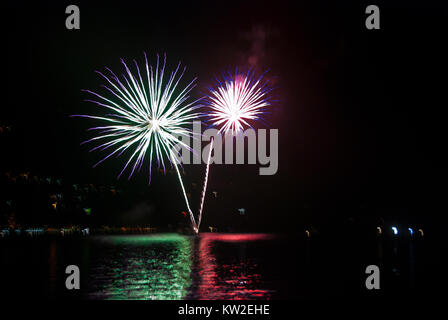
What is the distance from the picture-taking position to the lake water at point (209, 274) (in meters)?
20.9

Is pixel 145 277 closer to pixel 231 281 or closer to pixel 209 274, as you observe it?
pixel 209 274

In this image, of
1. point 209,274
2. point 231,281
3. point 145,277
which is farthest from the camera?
point 209,274

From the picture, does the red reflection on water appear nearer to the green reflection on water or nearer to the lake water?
the lake water

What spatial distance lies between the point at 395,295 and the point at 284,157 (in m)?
73.0

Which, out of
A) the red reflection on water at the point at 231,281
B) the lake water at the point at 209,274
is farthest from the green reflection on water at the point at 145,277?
the red reflection on water at the point at 231,281

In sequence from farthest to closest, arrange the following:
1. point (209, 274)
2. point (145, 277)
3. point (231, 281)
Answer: point (209, 274)
point (145, 277)
point (231, 281)

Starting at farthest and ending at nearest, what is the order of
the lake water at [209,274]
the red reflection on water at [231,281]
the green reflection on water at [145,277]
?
the lake water at [209,274]
the green reflection on water at [145,277]
the red reflection on water at [231,281]

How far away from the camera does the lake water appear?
20.9 m

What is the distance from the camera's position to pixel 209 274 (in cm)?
2558

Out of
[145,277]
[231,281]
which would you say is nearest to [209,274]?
[231,281]

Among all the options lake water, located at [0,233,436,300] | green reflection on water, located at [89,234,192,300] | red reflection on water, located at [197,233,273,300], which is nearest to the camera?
red reflection on water, located at [197,233,273,300]

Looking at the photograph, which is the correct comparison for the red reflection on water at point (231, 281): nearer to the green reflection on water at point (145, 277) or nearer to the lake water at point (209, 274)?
the lake water at point (209, 274)

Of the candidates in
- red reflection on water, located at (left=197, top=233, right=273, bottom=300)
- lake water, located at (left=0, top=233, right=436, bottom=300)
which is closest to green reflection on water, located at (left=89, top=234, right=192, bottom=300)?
lake water, located at (left=0, top=233, right=436, bottom=300)
